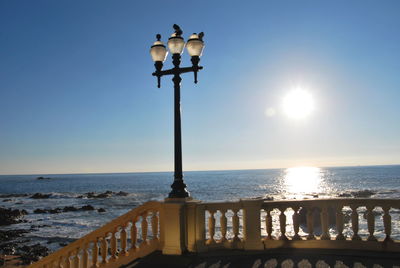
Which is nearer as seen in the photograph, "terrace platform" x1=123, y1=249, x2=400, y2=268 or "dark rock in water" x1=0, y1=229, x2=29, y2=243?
"terrace platform" x1=123, y1=249, x2=400, y2=268

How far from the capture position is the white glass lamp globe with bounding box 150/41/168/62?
790 centimetres

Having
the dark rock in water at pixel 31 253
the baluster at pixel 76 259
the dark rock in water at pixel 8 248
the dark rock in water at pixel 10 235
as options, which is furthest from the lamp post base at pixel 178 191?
the dark rock in water at pixel 10 235

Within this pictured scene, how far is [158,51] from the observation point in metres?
7.91

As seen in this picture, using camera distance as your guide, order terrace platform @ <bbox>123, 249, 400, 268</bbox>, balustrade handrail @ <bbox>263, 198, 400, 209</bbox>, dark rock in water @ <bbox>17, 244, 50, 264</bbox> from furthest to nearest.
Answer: dark rock in water @ <bbox>17, 244, 50, 264</bbox>
balustrade handrail @ <bbox>263, 198, 400, 209</bbox>
terrace platform @ <bbox>123, 249, 400, 268</bbox>

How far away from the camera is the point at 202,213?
7430 millimetres

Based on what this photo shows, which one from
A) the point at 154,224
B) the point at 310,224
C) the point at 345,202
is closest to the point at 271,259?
the point at 310,224

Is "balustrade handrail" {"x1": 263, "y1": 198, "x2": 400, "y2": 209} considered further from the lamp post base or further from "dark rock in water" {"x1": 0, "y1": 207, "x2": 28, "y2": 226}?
"dark rock in water" {"x1": 0, "y1": 207, "x2": 28, "y2": 226}

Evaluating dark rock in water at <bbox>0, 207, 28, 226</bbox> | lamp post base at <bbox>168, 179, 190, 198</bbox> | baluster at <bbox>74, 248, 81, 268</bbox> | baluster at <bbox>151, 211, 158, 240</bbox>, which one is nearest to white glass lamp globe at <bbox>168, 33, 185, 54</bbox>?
lamp post base at <bbox>168, 179, 190, 198</bbox>

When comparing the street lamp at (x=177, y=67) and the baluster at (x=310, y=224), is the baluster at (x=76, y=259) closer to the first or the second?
the street lamp at (x=177, y=67)

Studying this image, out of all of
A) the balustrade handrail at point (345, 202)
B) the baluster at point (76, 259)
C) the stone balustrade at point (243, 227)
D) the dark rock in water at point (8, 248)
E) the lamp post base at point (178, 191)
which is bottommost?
the dark rock in water at point (8, 248)

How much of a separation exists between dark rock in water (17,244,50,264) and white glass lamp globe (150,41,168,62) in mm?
20338

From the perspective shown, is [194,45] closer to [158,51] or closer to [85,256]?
[158,51]

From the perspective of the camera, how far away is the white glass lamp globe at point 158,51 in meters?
7.90

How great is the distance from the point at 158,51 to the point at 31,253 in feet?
73.3
